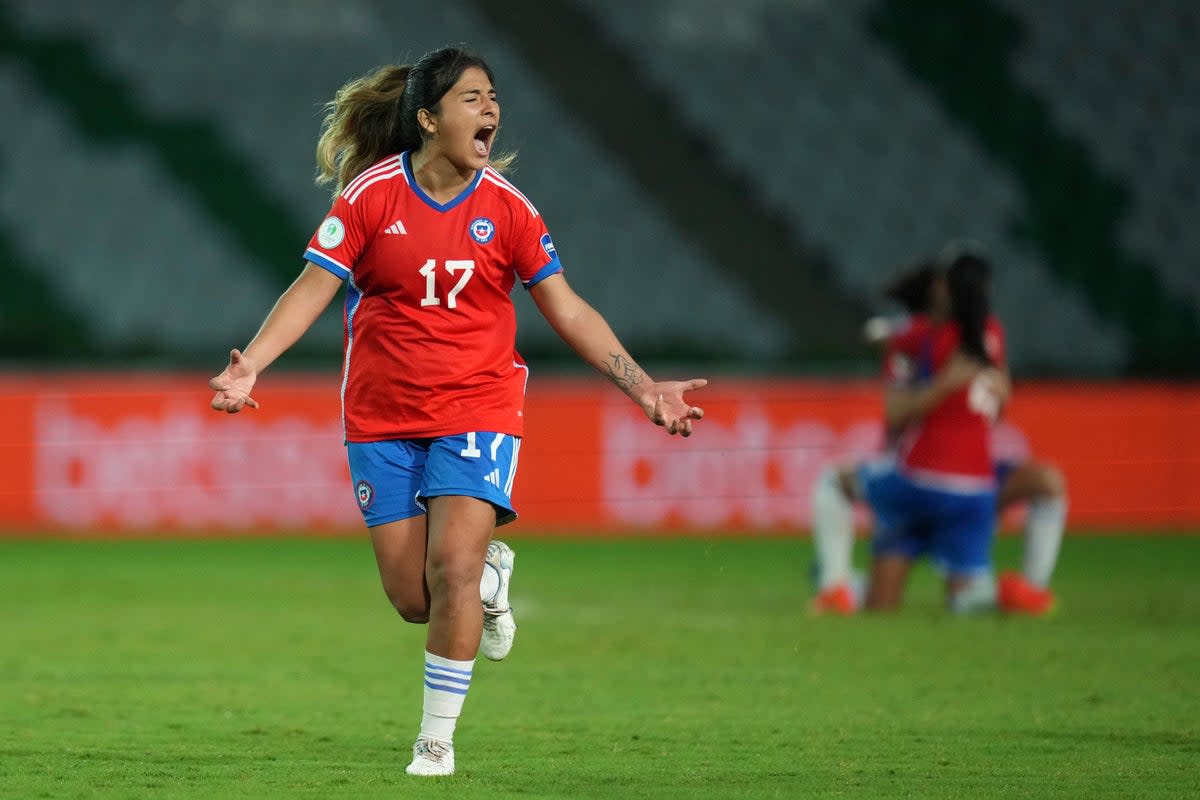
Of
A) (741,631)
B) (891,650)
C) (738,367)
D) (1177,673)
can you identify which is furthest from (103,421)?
(1177,673)

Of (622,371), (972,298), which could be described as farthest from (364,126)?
(972,298)

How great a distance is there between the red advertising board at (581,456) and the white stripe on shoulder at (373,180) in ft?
32.8

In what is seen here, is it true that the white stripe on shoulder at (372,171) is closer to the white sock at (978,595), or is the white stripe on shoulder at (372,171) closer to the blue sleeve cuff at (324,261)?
the blue sleeve cuff at (324,261)

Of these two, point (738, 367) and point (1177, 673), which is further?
point (738, 367)

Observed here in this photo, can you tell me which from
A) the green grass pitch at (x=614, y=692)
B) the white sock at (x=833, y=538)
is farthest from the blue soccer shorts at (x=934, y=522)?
the green grass pitch at (x=614, y=692)

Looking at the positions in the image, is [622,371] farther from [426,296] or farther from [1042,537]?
[1042,537]

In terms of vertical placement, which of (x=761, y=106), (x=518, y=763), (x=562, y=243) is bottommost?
(x=518, y=763)

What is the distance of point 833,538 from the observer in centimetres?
992

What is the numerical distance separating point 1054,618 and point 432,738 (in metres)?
5.47

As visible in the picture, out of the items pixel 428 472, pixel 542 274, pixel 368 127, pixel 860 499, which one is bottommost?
pixel 428 472

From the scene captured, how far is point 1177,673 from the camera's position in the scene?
24.1ft

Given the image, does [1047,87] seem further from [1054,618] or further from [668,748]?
[668,748]

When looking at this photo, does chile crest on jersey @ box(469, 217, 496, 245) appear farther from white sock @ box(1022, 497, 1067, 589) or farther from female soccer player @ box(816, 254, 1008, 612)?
white sock @ box(1022, 497, 1067, 589)

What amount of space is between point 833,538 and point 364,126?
5.04 metres
